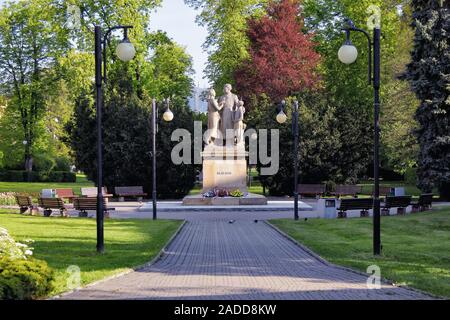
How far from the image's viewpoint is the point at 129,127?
137ft

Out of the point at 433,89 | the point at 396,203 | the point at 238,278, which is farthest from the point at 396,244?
the point at 433,89

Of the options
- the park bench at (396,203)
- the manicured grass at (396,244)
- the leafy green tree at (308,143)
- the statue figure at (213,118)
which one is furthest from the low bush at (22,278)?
the leafy green tree at (308,143)

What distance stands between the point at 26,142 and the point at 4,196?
82.9 feet

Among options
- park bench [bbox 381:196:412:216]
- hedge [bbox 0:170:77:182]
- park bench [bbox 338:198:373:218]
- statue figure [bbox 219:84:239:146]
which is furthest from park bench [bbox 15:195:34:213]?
hedge [bbox 0:170:77:182]

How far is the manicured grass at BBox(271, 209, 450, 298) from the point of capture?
39.7 feet

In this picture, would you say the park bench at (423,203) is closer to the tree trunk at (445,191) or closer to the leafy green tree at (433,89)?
→ the leafy green tree at (433,89)

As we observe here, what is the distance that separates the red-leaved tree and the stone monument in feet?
33.0

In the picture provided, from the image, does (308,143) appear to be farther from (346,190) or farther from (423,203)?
(423,203)

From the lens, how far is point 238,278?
11641mm

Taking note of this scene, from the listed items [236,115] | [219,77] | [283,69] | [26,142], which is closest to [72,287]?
[236,115]

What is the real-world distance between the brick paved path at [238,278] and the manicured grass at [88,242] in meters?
0.57

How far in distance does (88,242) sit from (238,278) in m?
6.90

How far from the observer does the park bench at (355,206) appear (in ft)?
88.2
